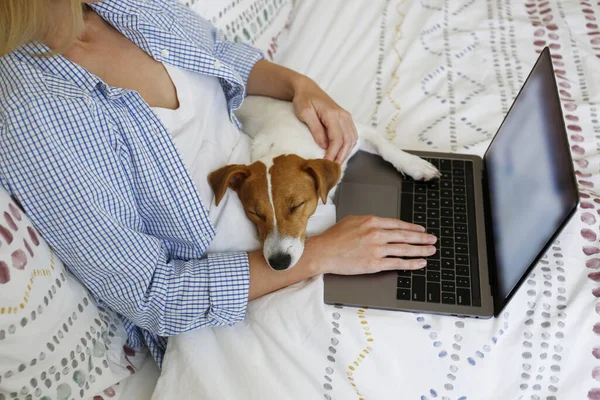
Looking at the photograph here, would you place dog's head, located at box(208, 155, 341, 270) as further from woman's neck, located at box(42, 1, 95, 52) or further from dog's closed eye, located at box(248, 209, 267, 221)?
woman's neck, located at box(42, 1, 95, 52)

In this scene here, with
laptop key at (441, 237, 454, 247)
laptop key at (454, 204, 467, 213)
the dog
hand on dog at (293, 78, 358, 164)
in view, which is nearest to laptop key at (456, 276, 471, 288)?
laptop key at (441, 237, 454, 247)

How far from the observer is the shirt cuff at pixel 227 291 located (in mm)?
1204

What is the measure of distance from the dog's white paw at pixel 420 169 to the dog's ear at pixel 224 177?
1.48 ft

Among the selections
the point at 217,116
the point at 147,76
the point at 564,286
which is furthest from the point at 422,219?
the point at 147,76

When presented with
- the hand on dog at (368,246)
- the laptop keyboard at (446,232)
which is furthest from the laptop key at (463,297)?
the hand on dog at (368,246)

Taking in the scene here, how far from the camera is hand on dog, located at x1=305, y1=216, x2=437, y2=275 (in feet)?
4.12

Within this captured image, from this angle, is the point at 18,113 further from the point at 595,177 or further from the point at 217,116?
the point at 595,177

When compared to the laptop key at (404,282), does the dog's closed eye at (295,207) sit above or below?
below

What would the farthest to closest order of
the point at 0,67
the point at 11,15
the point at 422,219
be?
1. the point at 422,219
2. the point at 0,67
3. the point at 11,15

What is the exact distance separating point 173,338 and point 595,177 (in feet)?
3.84

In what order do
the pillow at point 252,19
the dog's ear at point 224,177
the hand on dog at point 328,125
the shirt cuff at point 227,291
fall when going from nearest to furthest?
1. the shirt cuff at point 227,291
2. the dog's ear at point 224,177
3. the hand on dog at point 328,125
4. the pillow at point 252,19

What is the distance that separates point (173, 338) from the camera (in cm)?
126

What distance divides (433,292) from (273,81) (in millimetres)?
786

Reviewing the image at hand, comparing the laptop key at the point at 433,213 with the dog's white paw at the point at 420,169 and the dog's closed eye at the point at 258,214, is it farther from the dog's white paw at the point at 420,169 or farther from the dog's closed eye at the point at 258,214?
the dog's closed eye at the point at 258,214
